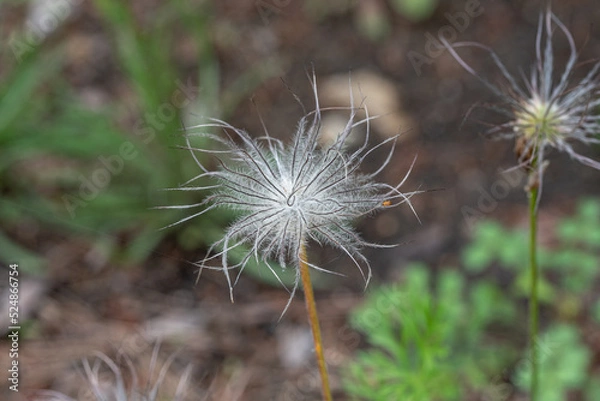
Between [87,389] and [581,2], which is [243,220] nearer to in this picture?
[87,389]

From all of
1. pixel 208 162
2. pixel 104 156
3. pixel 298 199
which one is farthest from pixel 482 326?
pixel 104 156

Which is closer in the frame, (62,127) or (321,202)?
(321,202)

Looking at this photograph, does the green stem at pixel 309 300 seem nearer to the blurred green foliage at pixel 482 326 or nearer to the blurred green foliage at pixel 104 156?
the blurred green foliage at pixel 482 326

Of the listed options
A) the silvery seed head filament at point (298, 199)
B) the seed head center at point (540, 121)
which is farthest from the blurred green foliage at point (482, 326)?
the silvery seed head filament at point (298, 199)

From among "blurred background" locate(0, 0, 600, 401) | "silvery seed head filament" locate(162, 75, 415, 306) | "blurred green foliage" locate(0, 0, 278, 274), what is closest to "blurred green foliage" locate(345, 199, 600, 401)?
"blurred background" locate(0, 0, 600, 401)

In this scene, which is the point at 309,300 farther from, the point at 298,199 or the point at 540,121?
the point at 540,121

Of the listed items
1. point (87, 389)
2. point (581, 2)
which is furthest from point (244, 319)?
point (581, 2)

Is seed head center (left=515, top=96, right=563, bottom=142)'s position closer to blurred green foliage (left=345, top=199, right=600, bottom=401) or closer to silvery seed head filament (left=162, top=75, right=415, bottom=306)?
silvery seed head filament (left=162, top=75, right=415, bottom=306)
